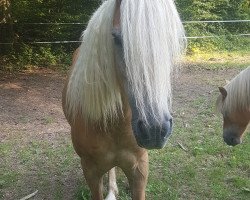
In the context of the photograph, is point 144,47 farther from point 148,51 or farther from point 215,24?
point 215,24

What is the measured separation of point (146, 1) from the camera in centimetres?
172

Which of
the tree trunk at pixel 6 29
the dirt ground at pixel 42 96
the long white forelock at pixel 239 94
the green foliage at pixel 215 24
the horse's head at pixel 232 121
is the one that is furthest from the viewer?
the green foliage at pixel 215 24

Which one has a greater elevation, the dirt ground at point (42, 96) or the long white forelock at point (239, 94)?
the long white forelock at point (239, 94)

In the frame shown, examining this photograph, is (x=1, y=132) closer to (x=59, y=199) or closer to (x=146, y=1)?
(x=59, y=199)

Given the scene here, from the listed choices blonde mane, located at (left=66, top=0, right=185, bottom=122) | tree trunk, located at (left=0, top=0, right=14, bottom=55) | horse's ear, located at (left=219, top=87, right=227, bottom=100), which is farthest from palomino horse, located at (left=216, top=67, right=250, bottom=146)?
tree trunk, located at (left=0, top=0, right=14, bottom=55)

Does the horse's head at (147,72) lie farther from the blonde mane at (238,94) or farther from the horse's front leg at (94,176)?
the blonde mane at (238,94)

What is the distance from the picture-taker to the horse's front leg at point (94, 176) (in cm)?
260

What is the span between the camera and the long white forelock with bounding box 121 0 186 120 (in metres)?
1.65

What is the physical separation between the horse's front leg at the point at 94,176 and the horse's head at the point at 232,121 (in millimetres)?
1668

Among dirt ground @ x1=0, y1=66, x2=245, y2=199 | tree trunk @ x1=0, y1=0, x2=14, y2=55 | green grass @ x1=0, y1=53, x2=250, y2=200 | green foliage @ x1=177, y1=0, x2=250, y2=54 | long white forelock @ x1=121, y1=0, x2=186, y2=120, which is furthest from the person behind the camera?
green foliage @ x1=177, y1=0, x2=250, y2=54

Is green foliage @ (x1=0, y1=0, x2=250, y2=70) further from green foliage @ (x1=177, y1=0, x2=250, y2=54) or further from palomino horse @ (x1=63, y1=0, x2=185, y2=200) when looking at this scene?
palomino horse @ (x1=63, y1=0, x2=185, y2=200)

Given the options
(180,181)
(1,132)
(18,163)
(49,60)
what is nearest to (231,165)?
(180,181)

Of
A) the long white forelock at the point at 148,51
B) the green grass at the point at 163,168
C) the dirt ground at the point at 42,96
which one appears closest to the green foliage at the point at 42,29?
the dirt ground at the point at 42,96

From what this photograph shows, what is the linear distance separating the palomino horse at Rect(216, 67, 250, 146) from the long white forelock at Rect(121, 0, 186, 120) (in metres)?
2.02
